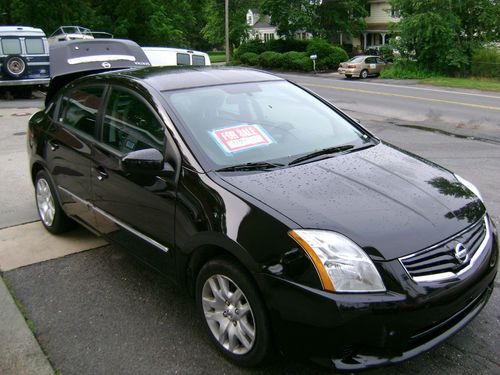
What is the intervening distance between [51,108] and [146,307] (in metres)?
2.35

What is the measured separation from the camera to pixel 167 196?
3.09m

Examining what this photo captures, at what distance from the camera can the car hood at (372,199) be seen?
2482mm

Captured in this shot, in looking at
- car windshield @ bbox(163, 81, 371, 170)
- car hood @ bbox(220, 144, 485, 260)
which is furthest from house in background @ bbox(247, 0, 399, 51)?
car hood @ bbox(220, 144, 485, 260)

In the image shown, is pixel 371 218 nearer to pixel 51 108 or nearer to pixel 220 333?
pixel 220 333

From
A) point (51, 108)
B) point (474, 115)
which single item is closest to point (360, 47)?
point (474, 115)

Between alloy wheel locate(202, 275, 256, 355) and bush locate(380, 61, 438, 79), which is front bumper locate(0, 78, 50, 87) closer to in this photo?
alloy wheel locate(202, 275, 256, 355)

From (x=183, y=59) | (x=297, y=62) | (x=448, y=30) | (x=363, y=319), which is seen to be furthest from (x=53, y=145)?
(x=297, y=62)

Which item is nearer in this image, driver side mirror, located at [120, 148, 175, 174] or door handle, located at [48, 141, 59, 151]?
driver side mirror, located at [120, 148, 175, 174]

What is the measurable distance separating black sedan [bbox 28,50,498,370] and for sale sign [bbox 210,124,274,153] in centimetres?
1

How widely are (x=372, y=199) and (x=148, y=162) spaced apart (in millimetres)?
1354

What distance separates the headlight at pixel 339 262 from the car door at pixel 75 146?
2152 millimetres

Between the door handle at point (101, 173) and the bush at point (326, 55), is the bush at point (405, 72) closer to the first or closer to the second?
the bush at point (326, 55)

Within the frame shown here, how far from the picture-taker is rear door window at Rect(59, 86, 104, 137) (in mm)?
3990

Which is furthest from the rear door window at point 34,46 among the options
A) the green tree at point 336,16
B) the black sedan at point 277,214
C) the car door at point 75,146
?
the green tree at point 336,16
